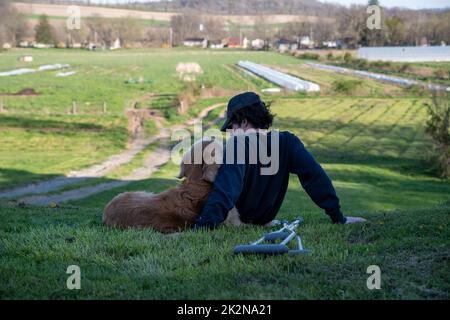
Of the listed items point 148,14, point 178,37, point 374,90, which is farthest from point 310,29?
point 374,90

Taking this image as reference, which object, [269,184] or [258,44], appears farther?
[258,44]

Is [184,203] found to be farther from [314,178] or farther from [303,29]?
[303,29]

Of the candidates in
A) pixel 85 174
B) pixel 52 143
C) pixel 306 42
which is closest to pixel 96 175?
pixel 85 174

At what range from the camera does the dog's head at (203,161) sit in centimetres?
654

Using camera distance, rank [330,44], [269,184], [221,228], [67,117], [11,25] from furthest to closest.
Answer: [330,44] < [11,25] < [67,117] < [269,184] < [221,228]

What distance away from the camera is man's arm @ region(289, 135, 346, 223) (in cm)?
675

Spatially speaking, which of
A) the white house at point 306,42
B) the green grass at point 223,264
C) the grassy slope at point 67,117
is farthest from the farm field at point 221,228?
the white house at point 306,42

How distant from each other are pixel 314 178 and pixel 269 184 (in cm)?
48

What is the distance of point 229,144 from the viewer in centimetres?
652

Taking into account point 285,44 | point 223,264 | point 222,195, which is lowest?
point 223,264

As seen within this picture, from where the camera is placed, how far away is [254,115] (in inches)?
267

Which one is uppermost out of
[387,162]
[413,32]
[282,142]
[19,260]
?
[413,32]
